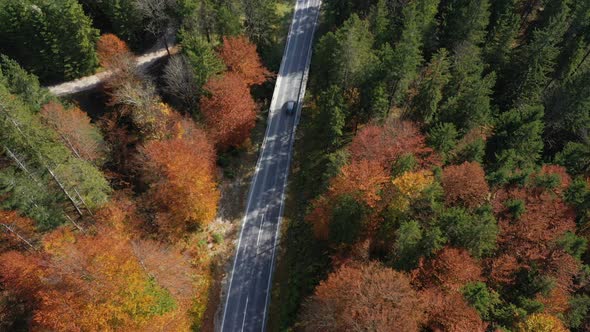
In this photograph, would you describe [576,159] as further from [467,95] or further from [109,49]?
[109,49]

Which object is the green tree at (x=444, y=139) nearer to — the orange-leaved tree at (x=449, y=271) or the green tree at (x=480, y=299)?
→ the orange-leaved tree at (x=449, y=271)

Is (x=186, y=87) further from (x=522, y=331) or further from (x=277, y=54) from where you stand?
(x=522, y=331)

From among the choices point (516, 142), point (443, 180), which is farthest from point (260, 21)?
point (516, 142)

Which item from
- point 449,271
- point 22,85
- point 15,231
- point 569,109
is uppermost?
point 22,85

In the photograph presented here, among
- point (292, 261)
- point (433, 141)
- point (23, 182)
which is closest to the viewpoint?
point (23, 182)

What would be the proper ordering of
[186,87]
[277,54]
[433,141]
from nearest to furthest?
[433,141] → [186,87] → [277,54]

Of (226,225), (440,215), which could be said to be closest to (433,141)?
(440,215)
